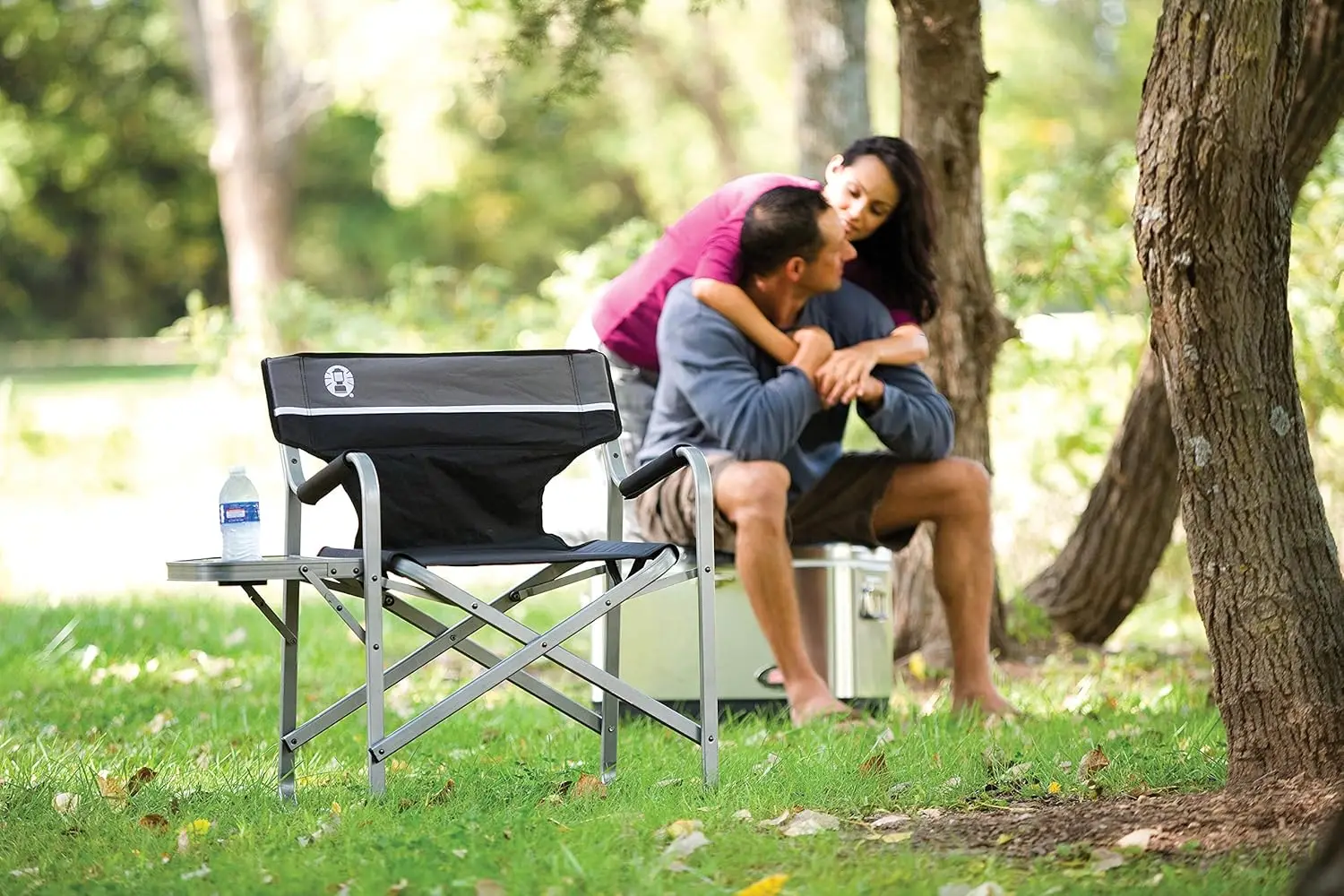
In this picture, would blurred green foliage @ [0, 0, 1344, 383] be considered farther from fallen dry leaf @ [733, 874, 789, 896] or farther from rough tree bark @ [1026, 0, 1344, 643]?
fallen dry leaf @ [733, 874, 789, 896]

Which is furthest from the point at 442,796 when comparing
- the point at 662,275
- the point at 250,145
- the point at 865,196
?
the point at 250,145

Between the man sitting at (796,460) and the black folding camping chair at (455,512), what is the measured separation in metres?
0.51

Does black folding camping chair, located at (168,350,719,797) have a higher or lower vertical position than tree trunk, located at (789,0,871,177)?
lower

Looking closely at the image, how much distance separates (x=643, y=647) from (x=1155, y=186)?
70.2 inches

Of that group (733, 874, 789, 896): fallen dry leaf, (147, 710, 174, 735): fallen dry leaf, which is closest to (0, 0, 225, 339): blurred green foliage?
(147, 710, 174, 735): fallen dry leaf

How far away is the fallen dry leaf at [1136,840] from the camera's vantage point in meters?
2.51

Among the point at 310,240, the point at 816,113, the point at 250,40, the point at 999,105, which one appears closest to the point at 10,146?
the point at 310,240

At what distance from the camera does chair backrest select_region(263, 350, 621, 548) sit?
3.15 metres

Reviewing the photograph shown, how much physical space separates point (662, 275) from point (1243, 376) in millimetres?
1755

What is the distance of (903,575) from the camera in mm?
5199

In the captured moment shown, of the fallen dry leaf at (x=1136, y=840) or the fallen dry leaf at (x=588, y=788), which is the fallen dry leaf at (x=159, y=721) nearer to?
the fallen dry leaf at (x=588, y=788)

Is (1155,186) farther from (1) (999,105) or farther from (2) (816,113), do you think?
(1) (999,105)

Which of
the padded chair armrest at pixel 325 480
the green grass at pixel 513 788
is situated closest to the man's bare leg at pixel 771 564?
the green grass at pixel 513 788

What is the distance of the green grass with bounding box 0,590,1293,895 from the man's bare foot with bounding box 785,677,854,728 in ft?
0.34
